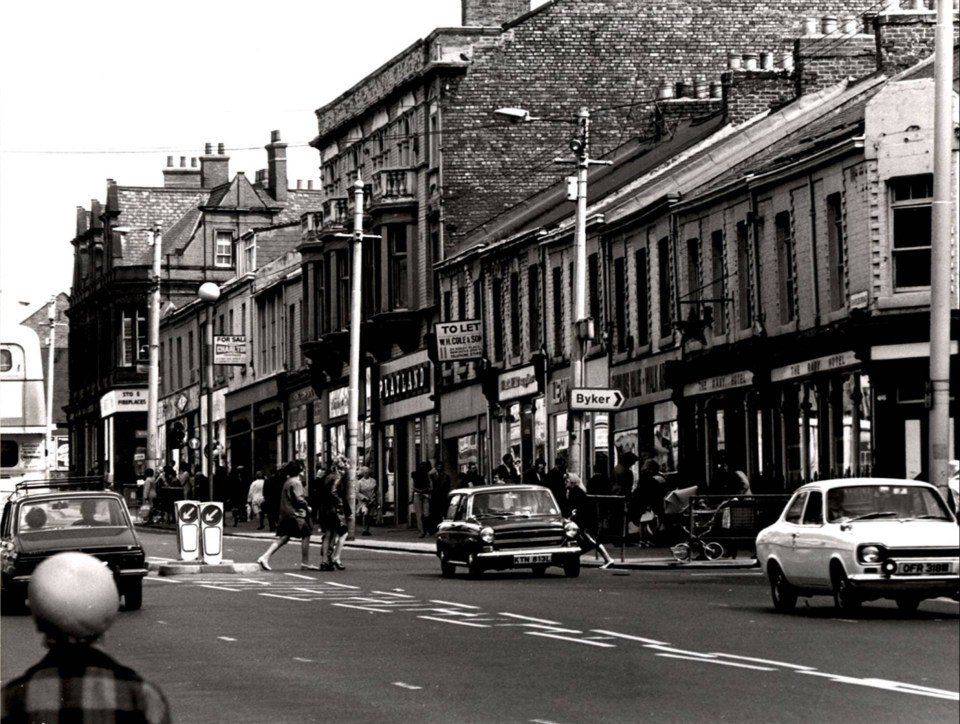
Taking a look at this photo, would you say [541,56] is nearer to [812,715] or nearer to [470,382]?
[470,382]

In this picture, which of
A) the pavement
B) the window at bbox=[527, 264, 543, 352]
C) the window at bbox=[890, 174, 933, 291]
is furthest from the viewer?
the window at bbox=[527, 264, 543, 352]

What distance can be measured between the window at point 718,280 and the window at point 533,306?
10.2m

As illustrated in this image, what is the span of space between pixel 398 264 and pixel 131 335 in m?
45.6

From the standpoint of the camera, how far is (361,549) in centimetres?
4466

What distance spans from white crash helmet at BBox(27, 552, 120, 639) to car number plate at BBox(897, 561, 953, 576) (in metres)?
17.4

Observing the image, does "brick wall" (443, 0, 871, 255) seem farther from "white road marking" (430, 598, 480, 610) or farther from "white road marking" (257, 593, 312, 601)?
"white road marking" (430, 598, 480, 610)

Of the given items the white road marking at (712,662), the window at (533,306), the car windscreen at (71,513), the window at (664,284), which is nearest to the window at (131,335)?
the window at (533,306)

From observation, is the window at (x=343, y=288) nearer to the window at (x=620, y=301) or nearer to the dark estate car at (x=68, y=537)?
the window at (x=620, y=301)

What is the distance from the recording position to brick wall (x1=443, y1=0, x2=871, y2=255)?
6203cm

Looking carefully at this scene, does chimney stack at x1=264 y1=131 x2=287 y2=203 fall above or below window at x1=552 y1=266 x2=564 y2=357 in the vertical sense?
above

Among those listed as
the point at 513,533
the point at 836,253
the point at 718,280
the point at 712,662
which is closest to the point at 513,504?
the point at 513,533

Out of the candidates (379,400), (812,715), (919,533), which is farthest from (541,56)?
(812,715)

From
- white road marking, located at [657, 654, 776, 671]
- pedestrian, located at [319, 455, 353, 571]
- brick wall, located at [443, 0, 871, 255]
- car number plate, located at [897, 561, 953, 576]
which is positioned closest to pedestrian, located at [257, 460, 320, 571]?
pedestrian, located at [319, 455, 353, 571]

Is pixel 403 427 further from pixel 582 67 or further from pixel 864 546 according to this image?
pixel 864 546
